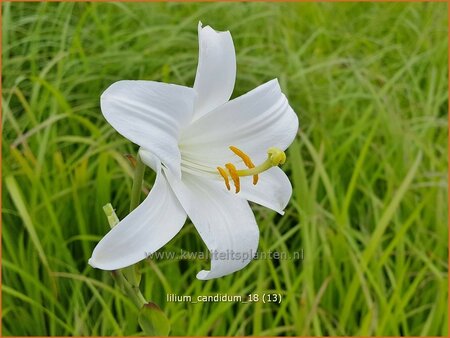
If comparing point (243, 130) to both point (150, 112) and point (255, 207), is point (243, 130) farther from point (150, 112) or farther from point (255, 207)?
point (255, 207)

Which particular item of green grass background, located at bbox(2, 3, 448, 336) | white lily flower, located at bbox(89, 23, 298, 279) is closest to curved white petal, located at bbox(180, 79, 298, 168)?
white lily flower, located at bbox(89, 23, 298, 279)

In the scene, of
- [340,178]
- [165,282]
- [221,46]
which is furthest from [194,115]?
[340,178]

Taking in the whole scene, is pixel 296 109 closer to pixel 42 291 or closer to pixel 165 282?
pixel 165 282

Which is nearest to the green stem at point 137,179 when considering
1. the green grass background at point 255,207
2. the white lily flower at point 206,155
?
the white lily flower at point 206,155

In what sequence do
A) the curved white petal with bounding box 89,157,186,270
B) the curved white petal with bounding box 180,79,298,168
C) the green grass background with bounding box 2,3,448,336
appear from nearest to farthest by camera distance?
the curved white petal with bounding box 89,157,186,270 → the curved white petal with bounding box 180,79,298,168 → the green grass background with bounding box 2,3,448,336

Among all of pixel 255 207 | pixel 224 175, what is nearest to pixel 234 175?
pixel 224 175

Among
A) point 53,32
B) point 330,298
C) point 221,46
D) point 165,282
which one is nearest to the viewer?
point 221,46

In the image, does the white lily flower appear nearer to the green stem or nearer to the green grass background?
the green stem

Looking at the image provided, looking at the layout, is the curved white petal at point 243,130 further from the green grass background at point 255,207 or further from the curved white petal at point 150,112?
the green grass background at point 255,207
